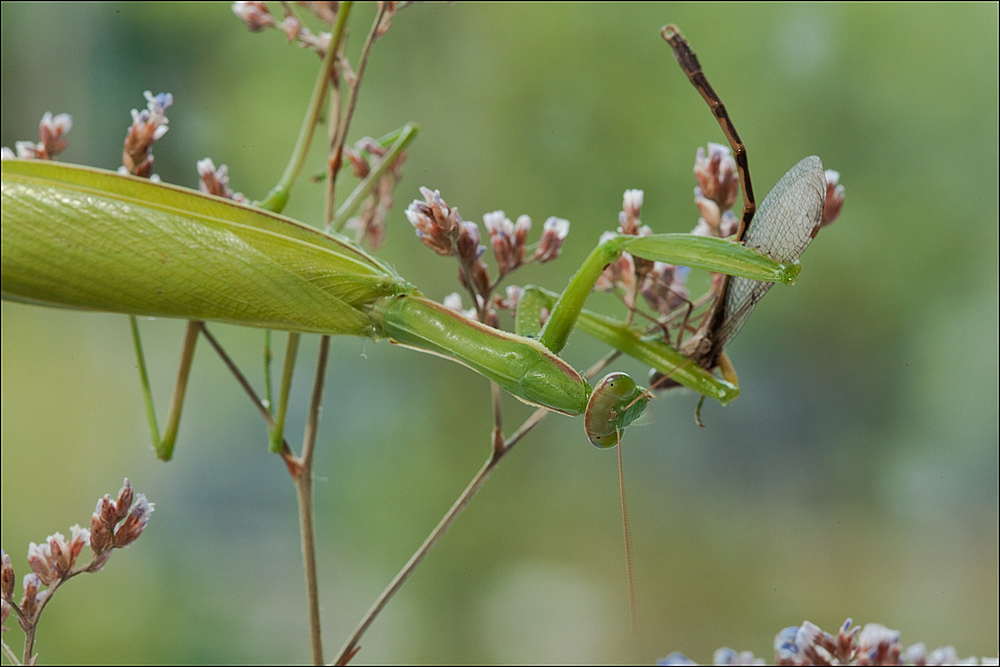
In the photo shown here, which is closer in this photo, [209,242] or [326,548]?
[209,242]

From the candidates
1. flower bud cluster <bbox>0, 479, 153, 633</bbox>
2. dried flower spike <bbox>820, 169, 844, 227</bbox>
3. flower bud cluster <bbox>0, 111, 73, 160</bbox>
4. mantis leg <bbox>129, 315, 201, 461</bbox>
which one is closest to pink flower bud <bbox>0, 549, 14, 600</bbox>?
flower bud cluster <bbox>0, 479, 153, 633</bbox>

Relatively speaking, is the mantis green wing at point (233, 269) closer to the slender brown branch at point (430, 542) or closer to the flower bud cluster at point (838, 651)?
the slender brown branch at point (430, 542)

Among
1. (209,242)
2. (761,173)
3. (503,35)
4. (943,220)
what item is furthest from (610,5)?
(209,242)

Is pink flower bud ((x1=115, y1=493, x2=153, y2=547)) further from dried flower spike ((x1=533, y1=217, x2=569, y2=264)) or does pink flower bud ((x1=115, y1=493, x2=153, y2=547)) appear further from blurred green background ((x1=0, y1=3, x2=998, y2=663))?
blurred green background ((x1=0, y1=3, x2=998, y2=663))

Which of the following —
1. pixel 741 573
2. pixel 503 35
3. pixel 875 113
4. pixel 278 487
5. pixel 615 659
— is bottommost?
pixel 615 659

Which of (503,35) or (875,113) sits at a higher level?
(503,35)

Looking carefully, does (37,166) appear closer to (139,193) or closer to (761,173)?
(139,193)

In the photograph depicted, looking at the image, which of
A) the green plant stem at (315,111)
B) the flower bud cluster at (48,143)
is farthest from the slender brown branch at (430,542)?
the flower bud cluster at (48,143)
